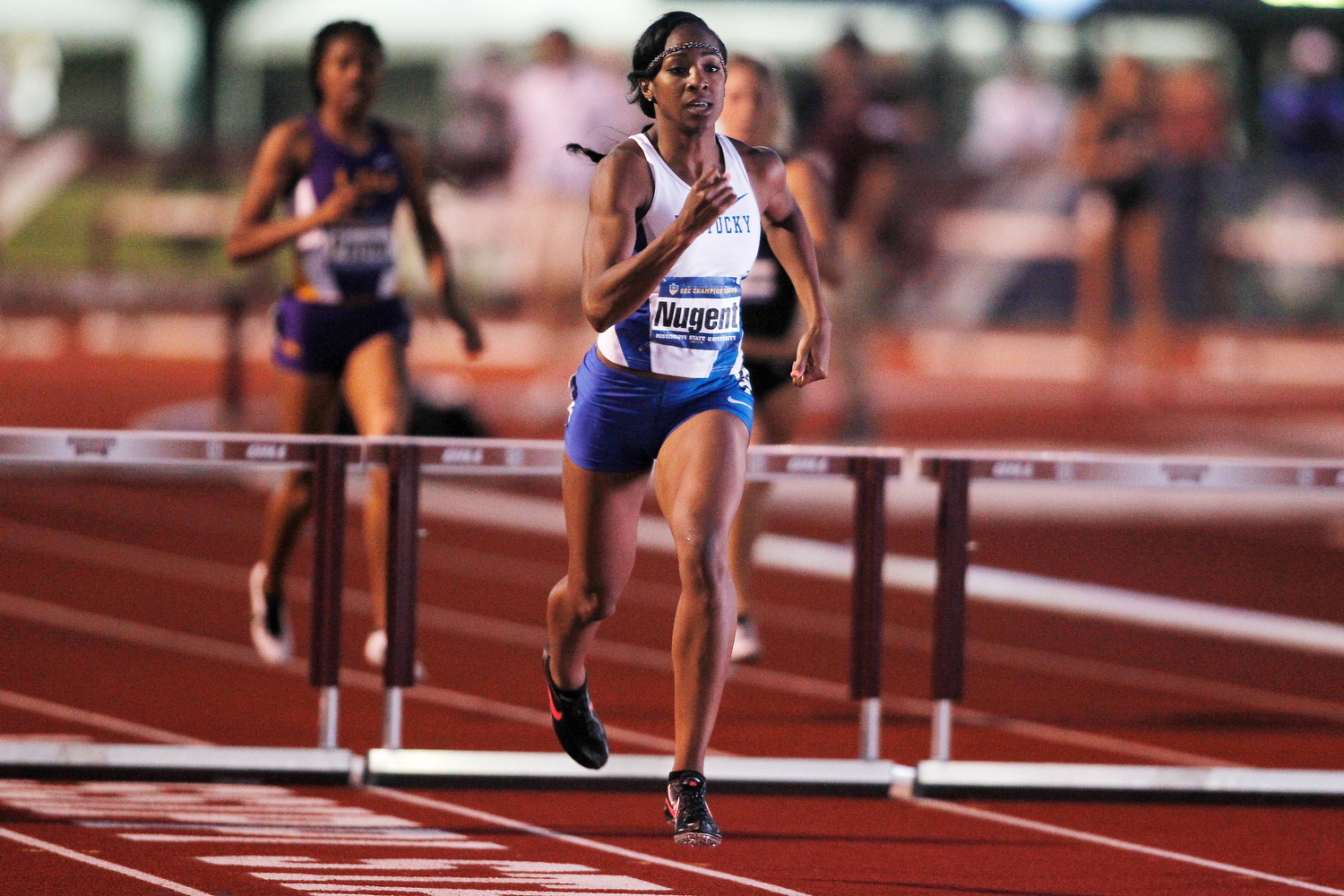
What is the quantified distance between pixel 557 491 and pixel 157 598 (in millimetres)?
4045

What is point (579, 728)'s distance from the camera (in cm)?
594

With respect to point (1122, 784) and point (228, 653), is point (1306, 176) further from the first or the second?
point (1122, 784)

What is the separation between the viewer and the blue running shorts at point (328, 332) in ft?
25.9

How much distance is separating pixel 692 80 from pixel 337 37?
9.49 ft

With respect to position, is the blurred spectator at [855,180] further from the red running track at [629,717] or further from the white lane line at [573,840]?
the white lane line at [573,840]

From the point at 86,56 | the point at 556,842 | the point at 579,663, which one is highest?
the point at 86,56

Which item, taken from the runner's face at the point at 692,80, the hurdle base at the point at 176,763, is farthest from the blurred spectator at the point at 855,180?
the runner's face at the point at 692,80

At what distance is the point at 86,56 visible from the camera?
26656 millimetres

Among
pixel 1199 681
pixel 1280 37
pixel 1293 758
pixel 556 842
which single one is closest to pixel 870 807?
pixel 556 842

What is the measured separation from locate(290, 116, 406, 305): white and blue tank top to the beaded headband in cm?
269

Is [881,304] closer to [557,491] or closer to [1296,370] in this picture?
[1296,370]

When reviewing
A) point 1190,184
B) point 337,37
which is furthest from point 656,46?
point 1190,184

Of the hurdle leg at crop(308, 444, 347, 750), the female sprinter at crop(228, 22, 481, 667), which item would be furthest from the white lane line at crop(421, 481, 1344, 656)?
the hurdle leg at crop(308, 444, 347, 750)

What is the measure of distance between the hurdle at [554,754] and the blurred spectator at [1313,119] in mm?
17040
